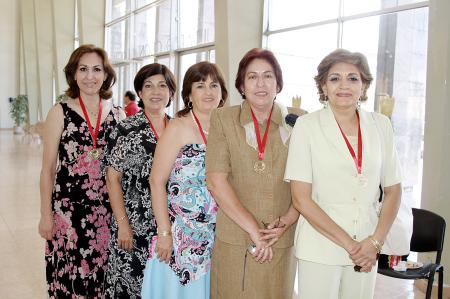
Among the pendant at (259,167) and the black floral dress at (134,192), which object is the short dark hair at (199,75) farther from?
the pendant at (259,167)

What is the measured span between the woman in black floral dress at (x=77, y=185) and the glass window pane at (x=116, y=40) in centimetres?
988

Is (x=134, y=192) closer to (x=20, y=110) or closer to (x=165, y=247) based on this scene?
(x=165, y=247)

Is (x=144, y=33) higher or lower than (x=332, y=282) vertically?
higher

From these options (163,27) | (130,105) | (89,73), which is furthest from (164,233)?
(163,27)

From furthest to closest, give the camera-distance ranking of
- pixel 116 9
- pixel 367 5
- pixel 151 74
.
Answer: pixel 116 9 → pixel 367 5 → pixel 151 74

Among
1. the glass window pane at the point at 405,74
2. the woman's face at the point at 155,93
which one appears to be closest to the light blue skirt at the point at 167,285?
the woman's face at the point at 155,93

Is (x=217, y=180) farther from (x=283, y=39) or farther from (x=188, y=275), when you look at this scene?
(x=283, y=39)

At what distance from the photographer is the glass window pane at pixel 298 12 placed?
5.71 meters

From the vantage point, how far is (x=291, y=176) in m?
1.78

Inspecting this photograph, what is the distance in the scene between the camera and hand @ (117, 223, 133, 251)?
231 cm

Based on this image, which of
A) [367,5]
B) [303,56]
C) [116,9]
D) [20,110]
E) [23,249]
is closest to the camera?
[23,249]

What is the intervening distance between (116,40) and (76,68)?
1082 cm

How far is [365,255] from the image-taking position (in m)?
1.76

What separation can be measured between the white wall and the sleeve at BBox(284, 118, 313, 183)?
22.7 metres
